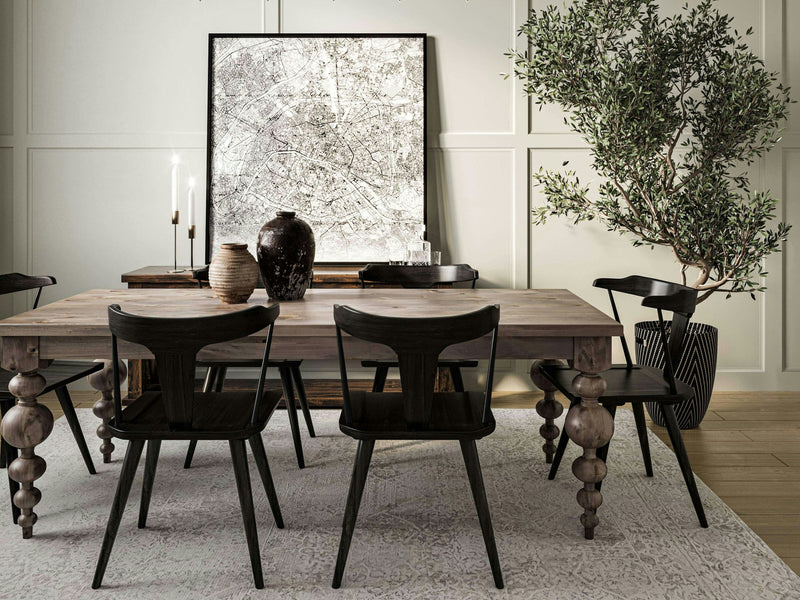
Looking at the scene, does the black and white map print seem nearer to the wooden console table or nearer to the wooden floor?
the wooden console table

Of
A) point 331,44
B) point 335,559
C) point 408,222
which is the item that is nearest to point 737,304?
point 408,222

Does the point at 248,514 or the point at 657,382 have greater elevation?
the point at 657,382

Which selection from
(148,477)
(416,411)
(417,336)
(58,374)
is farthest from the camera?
(58,374)

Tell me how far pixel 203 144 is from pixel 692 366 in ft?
10.0

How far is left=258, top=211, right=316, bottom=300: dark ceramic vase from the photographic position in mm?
2750

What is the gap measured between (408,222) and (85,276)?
79.4 inches

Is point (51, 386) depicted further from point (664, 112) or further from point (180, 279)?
point (664, 112)

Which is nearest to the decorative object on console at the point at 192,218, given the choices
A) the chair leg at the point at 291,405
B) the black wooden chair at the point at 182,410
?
the chair leg at the point at 291,405

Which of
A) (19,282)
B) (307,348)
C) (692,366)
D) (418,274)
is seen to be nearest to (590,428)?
(307,348)

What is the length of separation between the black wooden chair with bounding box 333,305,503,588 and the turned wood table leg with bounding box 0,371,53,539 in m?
1.00

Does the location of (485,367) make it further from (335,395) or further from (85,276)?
(85,276)

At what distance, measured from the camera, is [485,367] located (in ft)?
15.1

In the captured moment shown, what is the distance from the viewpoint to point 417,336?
1.99 m

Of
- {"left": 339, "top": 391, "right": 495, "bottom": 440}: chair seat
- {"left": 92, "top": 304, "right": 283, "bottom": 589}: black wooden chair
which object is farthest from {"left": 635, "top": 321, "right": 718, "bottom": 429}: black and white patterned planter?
{"left": 92, "top": 304, "right": 283, "bottom": 589}: black wooden chair
